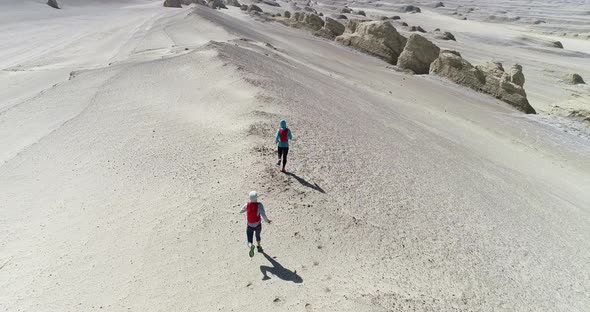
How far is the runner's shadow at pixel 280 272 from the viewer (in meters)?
6.92

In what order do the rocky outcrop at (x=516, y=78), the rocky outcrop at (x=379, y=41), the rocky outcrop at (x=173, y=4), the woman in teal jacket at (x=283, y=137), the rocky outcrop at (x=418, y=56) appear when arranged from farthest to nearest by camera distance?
1. the rocky outcrop at (x=173, y=4)
2. the rocky outcrop at (x=379, y=41)
3. the rocky outcrop at (x=418, y=56)
4. the rocky outcrop at (x=516, y=78)
5. the woman in teal jacket at (x=283, y=137)

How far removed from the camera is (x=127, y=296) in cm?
661

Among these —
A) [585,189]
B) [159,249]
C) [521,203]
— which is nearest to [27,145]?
[159,249]

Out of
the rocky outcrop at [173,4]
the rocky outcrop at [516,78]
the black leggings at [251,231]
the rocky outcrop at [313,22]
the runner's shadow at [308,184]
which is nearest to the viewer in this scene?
the black leggings at [251,231]

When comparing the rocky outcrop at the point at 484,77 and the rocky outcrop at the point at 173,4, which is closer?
the rocky outcrop at the point at 484,77

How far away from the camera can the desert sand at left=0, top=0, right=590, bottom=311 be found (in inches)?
276

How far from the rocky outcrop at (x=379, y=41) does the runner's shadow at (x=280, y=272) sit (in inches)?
1066

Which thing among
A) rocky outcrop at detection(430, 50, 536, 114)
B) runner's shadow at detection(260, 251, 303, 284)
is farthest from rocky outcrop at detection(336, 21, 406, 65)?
runner's shadow at detection(260, 251, 303, 284)

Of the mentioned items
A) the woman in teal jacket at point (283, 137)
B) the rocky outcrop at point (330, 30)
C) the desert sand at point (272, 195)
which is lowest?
the desert sand at point (272, 195)

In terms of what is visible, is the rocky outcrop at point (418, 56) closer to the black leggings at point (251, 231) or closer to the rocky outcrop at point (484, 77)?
the rocky outcrop at point (484, 77)

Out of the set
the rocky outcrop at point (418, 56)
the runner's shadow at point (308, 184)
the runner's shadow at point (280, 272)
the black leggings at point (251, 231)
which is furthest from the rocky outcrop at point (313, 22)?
the runner's shadow at point (280, 272)

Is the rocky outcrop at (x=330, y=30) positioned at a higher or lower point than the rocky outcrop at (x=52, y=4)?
higher

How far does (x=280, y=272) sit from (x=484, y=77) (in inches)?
892

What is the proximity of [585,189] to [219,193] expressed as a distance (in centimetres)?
1219
